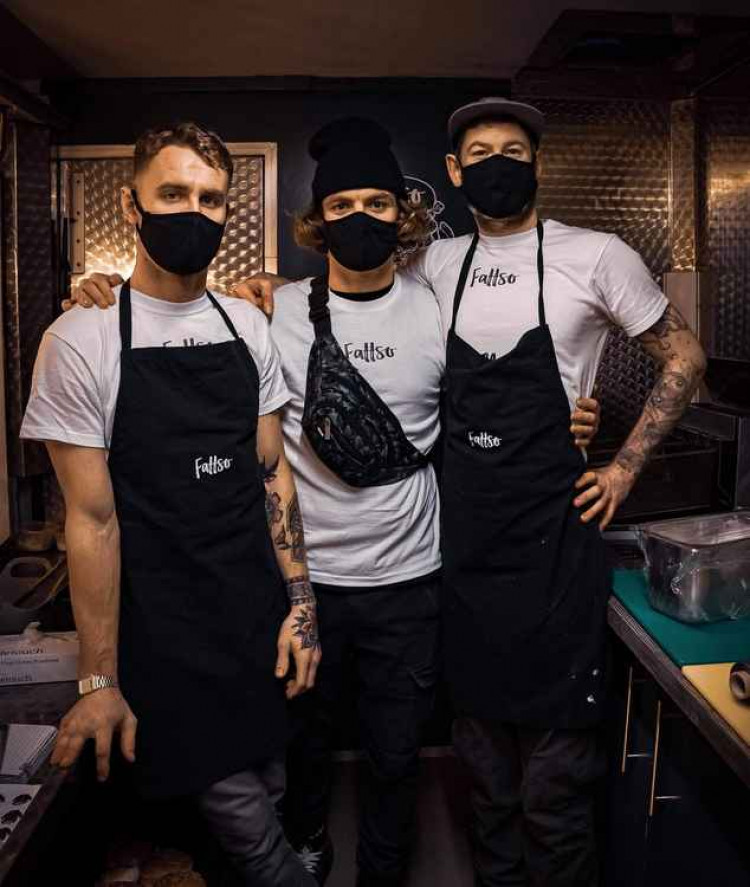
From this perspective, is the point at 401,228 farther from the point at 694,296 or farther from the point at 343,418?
the point at 694,296

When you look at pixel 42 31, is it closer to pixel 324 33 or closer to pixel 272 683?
pixel 324 33

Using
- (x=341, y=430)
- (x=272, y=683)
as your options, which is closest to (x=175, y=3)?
(x=341, y=430)

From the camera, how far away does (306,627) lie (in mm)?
1978

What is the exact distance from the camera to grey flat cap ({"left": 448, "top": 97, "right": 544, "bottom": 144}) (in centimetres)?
202

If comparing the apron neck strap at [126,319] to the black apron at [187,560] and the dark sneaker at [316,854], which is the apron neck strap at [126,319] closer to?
the black apron at [187,560]

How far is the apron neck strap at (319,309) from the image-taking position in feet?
7.07

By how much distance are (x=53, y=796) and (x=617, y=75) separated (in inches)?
119

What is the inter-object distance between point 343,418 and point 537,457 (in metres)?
0.48

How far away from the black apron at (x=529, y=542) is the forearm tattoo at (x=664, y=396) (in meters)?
0.16

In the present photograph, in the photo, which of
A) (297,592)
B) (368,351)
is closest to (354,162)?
(368,351)

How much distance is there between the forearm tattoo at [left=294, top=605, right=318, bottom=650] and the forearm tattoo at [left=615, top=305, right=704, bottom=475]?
837 mm

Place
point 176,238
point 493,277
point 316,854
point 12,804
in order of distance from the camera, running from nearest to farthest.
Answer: point 12,804, point 176,238, point 493,277, point 316,854

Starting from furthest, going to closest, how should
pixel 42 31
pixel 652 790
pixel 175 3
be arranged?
1. pixel 42 31
2. pixel 175 3
3. pixel 652 790

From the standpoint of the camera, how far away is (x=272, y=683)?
1934 mm
